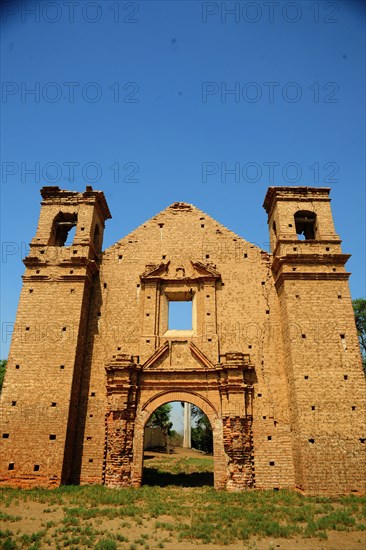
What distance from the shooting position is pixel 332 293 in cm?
1448

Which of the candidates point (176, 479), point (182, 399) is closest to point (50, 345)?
point (182, 399)

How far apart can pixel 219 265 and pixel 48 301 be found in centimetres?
699

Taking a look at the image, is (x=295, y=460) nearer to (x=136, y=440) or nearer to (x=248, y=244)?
(x=136, y=440)

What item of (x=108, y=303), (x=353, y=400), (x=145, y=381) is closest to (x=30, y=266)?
(x=108, y=303)

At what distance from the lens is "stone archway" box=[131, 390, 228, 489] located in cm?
1280

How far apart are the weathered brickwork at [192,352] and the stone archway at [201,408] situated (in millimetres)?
42

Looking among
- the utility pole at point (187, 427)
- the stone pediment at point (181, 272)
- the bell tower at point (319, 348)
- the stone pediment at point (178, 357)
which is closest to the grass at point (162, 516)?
the bell tower at point (319, 348)

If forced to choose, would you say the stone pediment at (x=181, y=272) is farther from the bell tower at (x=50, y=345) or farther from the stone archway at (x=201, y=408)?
the stone archway at (x=201, y=408)

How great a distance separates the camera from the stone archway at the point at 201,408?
12.8 m

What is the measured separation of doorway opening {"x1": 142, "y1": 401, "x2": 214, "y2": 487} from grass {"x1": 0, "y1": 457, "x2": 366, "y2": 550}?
3.49m

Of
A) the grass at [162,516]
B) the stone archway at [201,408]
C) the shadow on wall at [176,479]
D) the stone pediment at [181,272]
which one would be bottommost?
the grass at [162,516]

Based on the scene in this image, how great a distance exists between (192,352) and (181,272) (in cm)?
349

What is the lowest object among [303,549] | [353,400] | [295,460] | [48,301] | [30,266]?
[303,549]

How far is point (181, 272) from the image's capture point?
16.2 meters
